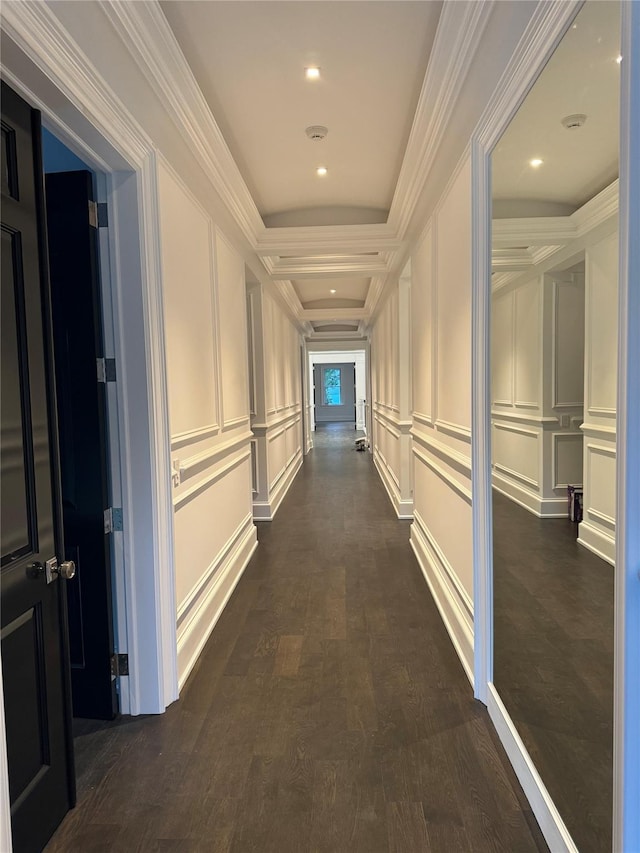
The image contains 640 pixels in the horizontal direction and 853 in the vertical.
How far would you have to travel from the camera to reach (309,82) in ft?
7.80

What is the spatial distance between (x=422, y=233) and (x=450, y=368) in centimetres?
128

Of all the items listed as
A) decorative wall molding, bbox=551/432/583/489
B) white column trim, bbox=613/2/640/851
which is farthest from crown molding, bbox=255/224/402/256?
white column trim, bbox=613/2/640/851

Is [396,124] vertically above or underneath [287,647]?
above

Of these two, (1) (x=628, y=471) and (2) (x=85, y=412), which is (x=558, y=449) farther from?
(2) (x=85, y=412)

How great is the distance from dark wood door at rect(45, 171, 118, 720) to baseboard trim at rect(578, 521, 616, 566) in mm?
1845

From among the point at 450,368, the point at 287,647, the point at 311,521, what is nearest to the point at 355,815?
the point at 287,647

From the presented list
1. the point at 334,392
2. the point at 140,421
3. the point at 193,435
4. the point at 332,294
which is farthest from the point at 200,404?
the point at 334,392

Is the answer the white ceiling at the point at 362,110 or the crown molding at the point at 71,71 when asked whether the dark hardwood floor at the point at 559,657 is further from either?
the crown molding at the point at 71,71

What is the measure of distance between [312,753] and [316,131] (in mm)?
3165

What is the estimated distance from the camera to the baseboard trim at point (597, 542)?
3.82 feet

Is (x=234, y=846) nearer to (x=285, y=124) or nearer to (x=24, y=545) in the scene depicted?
(x=24, y=545)

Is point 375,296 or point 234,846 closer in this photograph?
point 234,846

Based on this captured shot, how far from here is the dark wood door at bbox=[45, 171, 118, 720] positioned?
6.59 ft

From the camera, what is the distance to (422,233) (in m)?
3.49
